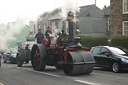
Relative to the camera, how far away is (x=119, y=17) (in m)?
26.5

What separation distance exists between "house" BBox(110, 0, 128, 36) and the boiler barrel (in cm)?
1597

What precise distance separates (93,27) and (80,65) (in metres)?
30.0

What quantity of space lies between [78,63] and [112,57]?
327 cm

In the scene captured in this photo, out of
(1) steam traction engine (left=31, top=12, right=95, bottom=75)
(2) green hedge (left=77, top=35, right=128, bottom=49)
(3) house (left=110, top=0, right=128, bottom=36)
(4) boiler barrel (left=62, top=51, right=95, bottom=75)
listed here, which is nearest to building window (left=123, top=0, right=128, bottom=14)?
(3) house (left=110, top=0, right=128, bottom=36)

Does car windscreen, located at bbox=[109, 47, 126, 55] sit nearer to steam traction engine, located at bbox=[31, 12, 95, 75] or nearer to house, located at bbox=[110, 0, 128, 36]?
steam traction engine, located at bbox=[31, 12, 95, 75]

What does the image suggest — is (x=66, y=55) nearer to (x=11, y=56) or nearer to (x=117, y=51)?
(x=117, y=51)

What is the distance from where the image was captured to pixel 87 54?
1092cm

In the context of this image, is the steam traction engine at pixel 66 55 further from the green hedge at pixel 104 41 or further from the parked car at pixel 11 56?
the green hedge at pixel 104 41

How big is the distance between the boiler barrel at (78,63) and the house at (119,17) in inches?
629

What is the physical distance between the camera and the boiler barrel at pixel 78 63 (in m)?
10.5

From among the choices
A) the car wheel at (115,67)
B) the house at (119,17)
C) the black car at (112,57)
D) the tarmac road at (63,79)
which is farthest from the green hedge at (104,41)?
the car wheel at (115,67)

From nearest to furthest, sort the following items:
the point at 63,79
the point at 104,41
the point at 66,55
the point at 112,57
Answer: the point at 63,79 < the point at 66,55 < the point at 112,57 < the point at 104,41

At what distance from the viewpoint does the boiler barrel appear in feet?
34.4

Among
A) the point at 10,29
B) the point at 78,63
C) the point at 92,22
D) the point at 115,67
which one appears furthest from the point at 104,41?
the point at 92,22
